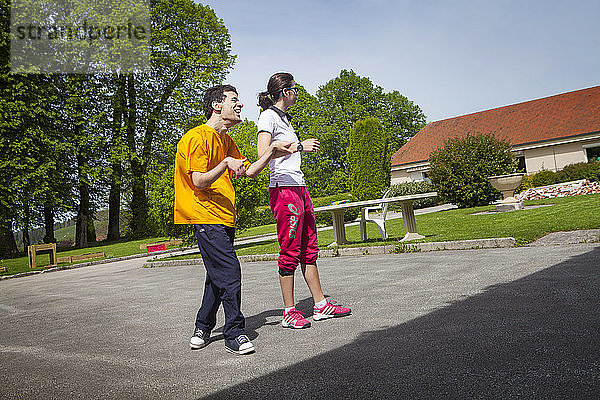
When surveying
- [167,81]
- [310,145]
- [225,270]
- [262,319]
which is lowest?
[262,319]

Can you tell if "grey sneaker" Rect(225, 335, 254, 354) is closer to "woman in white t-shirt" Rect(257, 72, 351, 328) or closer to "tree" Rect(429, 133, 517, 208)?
"woman in white t-shirt" Rect(257, 72, 351, 328)

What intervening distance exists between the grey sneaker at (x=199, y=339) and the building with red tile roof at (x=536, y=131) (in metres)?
32.0

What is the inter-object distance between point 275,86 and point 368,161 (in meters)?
26.4

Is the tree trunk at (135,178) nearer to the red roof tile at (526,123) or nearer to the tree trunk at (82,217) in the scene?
the tree trunk at (82,217)

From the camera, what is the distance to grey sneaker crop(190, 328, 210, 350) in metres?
3.79

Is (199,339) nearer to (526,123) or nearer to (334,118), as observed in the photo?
(526,123)

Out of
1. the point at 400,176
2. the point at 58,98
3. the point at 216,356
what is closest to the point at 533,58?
the point at 400,176

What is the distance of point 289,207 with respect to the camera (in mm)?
4215

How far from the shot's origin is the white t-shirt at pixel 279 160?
168 inches

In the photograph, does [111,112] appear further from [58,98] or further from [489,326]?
[489,326]

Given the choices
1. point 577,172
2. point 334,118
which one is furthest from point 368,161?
point 334,118

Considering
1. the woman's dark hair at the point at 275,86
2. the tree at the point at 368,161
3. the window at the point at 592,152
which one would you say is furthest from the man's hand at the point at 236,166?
the window at the point at 592,152

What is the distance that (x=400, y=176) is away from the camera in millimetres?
40438

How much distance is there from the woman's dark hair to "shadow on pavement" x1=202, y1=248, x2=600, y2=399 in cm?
221
